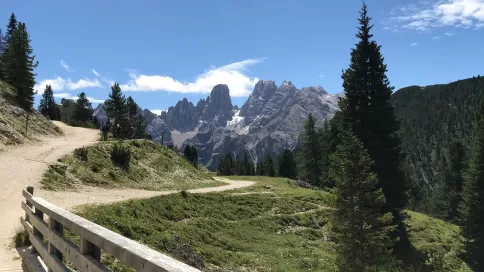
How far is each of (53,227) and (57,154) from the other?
3345 cm

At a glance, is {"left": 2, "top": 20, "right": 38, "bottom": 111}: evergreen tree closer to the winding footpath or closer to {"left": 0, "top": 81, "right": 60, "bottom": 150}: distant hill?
{"left": 0, "top": 81, "right": 60, "bottom": 150}: distant hill

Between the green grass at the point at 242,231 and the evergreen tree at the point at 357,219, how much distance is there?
84.0 inches

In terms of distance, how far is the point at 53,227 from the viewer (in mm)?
6695

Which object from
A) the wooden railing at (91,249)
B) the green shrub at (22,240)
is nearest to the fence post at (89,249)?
the wooden railing at (91,249)

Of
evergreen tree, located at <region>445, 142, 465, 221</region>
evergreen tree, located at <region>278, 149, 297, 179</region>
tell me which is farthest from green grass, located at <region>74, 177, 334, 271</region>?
evergreen tree, located at <region>278, 149, 297, 179</region>

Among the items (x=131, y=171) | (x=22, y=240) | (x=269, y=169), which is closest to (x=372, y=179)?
(x=22, y=240)

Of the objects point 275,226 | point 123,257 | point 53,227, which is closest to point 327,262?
point 275,226

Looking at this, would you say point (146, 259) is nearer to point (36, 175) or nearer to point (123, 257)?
point (123, 257)

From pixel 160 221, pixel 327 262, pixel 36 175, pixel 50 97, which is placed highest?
pixel 50 97

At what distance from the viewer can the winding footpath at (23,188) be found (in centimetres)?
1263

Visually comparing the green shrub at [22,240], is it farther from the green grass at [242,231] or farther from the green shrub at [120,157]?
the green shrub at [120,157]

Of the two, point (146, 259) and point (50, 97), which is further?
point (50, 97)

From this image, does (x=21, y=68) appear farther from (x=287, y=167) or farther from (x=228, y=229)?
(x=287, y=167)

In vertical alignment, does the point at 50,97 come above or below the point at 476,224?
above
